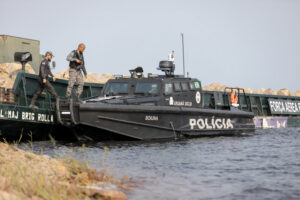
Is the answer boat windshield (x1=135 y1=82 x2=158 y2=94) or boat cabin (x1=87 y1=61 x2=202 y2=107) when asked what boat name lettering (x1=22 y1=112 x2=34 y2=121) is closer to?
boat cabin (x1=87 y1=61 x2=202 y2=107)

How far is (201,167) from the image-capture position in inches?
343

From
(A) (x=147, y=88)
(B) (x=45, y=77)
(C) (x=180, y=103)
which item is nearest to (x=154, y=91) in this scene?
(A) (x=147, y=88)

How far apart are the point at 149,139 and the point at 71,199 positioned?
7.64 meters

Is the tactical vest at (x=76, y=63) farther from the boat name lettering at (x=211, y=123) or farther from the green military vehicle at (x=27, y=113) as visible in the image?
the boat name lettering at (x=211, y=123)

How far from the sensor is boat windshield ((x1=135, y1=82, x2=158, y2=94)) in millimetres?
13797

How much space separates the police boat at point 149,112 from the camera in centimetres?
1222

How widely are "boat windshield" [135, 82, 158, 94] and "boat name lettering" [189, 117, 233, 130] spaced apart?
4.89 feet

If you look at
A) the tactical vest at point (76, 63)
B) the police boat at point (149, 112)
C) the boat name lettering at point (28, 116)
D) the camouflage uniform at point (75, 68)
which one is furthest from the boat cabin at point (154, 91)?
the boat name lettering at point (28, 116)

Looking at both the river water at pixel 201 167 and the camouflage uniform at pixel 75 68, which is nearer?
the river water at pixel 201 167

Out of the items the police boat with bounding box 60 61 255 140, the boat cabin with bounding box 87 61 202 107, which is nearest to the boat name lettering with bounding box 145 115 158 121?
the police boat with bounding box 60 61 255 140

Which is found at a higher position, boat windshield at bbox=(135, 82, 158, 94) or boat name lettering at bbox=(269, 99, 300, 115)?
boat windshield at bbox=(135, 82, 158, 94)

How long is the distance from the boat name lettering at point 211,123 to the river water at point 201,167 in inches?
45.2

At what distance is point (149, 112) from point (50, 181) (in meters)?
7.07

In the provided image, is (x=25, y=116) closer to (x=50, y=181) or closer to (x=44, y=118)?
(x=44, y=118)
